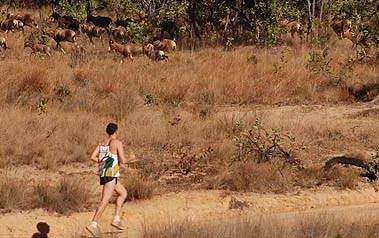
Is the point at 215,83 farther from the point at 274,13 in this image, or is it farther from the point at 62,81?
the point at 274,13

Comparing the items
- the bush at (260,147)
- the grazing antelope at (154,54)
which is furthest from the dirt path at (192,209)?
the grazing antelope at (154,54)

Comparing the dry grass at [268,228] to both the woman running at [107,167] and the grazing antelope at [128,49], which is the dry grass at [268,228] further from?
the grazing antelope at [128,49]

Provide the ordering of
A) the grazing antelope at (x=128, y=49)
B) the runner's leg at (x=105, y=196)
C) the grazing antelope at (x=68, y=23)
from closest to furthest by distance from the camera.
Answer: the runner's leg at (x=105, y=196)
the grazing antelope at (x=128, y=49)
the grazing antelope at (x=68, y=23)

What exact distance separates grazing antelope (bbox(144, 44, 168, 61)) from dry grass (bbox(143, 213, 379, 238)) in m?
11.2

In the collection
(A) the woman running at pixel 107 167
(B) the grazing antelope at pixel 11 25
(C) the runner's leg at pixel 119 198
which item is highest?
(B) the grazing antelope at pixel 11 25

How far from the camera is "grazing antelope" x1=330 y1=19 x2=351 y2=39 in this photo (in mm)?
25873

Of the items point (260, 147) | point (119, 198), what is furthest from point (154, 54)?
point (119, 198)

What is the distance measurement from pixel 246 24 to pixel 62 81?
11.1m

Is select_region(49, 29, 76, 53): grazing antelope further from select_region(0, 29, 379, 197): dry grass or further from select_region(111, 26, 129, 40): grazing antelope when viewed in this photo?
select_region(111, 26, 129, 40): grazing antelope

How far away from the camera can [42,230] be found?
9.73m

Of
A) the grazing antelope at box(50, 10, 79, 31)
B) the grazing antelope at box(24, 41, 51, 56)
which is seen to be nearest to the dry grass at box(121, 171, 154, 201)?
the grazing antelope at box(24, 41, 51, 56)

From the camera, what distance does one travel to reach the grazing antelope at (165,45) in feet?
73.6

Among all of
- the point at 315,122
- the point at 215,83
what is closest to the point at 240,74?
the point at 215,83

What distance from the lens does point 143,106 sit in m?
16.0
